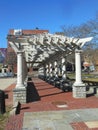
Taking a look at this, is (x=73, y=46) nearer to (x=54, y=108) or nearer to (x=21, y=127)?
(x=54, y=108)

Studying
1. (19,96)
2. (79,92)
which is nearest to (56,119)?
(19,96)

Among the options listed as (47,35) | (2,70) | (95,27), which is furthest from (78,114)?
(2,70)

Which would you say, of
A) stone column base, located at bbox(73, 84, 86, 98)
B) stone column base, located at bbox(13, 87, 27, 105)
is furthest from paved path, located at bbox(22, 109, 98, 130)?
stone column base, located at bbox(73, 84, 86, 98)

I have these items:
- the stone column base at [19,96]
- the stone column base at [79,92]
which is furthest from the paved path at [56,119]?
the stone column base at [79,92]

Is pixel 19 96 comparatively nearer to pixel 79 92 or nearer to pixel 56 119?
pixel 79 92

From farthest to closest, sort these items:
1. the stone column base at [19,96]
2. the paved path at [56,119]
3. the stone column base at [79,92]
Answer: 1. the stone column base at [79,92]
2. the stone column base at [19,96]
3. the paved path at [56,119]

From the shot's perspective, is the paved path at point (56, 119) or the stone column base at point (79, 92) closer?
the paved path at point (56, 119)

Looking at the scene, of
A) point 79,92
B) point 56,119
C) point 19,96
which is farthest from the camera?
point 79,92

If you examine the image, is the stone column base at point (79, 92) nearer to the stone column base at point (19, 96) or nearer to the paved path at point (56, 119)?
the stone column base at point (19, 96)

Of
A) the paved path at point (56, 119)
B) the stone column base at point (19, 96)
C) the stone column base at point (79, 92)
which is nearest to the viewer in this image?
the paved path at point (56, 119)

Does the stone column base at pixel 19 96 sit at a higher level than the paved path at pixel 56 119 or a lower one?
higher

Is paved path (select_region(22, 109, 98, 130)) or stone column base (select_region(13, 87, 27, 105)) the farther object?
stone column base (select_region(13, 87, 27, 105))

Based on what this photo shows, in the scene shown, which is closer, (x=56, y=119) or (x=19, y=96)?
(x=56, y=119)

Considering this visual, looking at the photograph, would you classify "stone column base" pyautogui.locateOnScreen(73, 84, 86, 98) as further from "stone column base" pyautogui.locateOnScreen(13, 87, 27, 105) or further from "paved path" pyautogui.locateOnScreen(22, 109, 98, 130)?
"paved path" pyautogui.locateOnScreen(22, 109, 98, 130)
